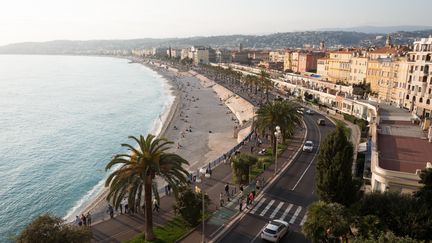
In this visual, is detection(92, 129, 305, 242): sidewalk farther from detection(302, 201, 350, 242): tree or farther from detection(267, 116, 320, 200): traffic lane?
detection(302, 201, 350, 242): tree

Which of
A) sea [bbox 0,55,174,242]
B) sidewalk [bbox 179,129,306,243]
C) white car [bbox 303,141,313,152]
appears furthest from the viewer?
white car [bbox 303,141,313,152]

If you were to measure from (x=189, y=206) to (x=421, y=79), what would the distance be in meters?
49.3

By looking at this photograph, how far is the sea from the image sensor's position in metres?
41.6

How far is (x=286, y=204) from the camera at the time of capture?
28281 millimetres

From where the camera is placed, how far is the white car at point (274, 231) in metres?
22.0

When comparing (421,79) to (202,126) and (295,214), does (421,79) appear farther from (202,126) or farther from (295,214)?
(295,214)

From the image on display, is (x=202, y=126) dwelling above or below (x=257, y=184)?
below

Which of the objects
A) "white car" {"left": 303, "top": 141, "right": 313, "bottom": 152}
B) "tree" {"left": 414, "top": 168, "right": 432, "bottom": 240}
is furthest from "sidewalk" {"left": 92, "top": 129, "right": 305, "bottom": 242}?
"tree" {"left": 414, "top": 168, "right": 432, "bottom": 240}

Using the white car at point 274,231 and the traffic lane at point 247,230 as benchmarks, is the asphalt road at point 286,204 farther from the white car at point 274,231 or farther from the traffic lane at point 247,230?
the white car at point 274,231

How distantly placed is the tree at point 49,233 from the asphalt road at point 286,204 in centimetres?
894

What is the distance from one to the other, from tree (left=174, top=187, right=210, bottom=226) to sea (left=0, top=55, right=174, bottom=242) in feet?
60.2

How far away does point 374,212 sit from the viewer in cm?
1870

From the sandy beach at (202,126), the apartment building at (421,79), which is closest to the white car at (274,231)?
the sandy beach at (202,126)

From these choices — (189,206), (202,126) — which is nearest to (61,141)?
(202,126)
